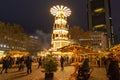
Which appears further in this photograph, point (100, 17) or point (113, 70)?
point (100, 17)

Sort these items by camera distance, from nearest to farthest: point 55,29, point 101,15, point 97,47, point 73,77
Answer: point 73,77, point 55,29, point 97,47, point 101,15

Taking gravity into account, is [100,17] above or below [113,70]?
above

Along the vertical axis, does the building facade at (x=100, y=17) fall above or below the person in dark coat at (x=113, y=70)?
above

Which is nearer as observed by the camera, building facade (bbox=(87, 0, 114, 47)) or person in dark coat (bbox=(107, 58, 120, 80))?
person in dark coat (bbox=(107, 58, 120, 80))

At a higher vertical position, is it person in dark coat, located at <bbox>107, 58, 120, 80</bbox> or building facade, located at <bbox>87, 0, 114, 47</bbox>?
building facade, located at <bbox>87, 0, 114, 47</bbox>

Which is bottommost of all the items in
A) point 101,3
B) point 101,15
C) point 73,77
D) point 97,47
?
point 73,77

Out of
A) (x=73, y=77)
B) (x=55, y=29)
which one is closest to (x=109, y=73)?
(x=73, y=77)

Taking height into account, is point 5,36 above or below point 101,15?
below

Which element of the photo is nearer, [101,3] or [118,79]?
[118,79]

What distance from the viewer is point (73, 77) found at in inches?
594

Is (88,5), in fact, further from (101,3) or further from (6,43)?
(6,43)

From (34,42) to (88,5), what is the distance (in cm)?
4769

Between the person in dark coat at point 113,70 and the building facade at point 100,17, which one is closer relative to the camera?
the person in dark coat at point 113,70

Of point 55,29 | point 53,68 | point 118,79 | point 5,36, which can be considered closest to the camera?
point 118,79
